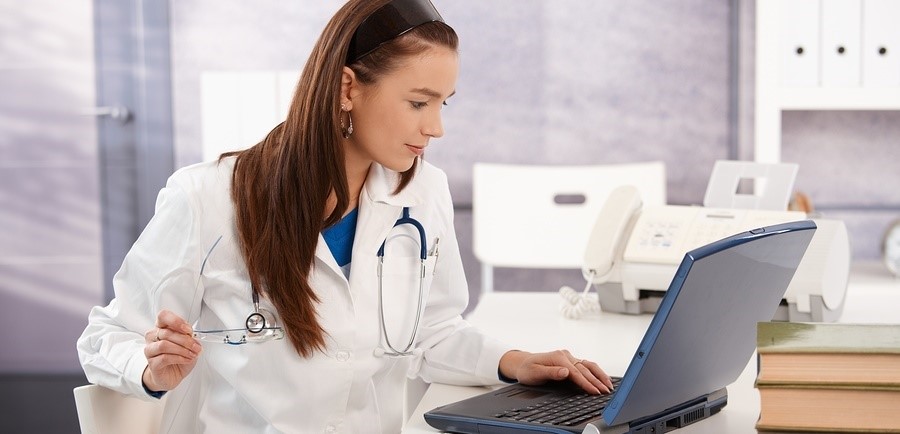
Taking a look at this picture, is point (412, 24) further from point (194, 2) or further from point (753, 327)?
point (194, 2)

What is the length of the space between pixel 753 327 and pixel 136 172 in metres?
2.74

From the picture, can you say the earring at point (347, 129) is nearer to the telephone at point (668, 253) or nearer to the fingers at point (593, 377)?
the fingers at point (593, 377)

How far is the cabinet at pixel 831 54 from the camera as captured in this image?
261 cm

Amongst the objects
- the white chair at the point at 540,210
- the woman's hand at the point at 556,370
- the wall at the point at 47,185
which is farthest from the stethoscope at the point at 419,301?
the wall at the point at 47,185

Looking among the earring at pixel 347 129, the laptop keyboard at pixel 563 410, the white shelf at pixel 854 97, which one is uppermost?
the white shelf at pixel 854 97

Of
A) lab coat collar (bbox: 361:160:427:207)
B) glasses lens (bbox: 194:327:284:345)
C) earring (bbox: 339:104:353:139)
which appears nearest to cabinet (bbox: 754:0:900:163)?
lab coat collar (bbox: 361:160:427:207)

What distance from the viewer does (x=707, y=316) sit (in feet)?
3.18

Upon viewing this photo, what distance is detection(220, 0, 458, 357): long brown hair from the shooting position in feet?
4.20

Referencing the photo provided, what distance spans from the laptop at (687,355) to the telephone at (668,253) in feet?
1.83

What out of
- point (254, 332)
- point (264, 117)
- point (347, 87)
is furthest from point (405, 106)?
point (264, 117)

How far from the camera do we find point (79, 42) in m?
3.43

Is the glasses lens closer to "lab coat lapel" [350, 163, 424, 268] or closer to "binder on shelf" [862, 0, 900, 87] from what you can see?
"lab coat lapel" [350, 163, 424, 268]

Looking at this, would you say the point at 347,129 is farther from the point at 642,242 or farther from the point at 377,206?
the point at 642,242

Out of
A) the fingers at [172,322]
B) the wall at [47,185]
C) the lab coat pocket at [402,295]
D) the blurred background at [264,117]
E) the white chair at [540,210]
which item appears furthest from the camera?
the wall at [47,185]
